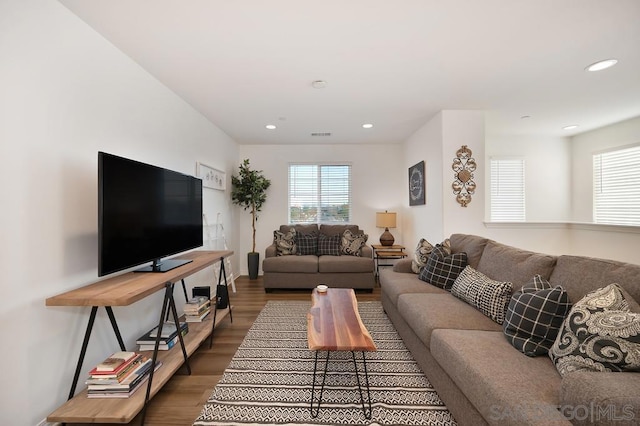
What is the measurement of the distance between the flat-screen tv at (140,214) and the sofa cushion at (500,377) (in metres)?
2.11

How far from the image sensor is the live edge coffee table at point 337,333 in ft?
5.21

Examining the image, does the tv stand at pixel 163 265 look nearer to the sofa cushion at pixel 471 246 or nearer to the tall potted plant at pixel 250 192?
the tall potted plant at pixel 250 192

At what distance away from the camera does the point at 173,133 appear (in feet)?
9.51

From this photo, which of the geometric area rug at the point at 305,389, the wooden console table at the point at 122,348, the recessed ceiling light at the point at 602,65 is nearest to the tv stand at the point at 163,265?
the wooden console table at the point at 122,348

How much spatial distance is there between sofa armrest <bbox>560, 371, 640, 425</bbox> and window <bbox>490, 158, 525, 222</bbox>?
4529mm

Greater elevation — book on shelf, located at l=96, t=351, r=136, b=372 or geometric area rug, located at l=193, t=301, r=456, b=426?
book on shelf, located at l=96, t=351, r=136, b=372

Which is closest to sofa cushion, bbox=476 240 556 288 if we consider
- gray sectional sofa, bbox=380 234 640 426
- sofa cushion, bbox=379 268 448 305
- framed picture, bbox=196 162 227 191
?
gray sectional sofa, bbox=380 234 640 426

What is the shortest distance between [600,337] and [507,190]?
4574 millimetres

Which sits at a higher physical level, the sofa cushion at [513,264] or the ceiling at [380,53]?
the ceiling at [380,53]

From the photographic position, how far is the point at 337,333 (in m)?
1.75

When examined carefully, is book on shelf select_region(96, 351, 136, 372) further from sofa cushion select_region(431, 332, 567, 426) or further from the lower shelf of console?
sofa cushion select_region(431, 332, 567, 426)

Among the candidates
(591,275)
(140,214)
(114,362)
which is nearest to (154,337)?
(114,362)

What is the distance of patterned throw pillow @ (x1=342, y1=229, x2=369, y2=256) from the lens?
4.46m

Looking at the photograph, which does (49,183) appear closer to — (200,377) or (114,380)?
(114,380)
